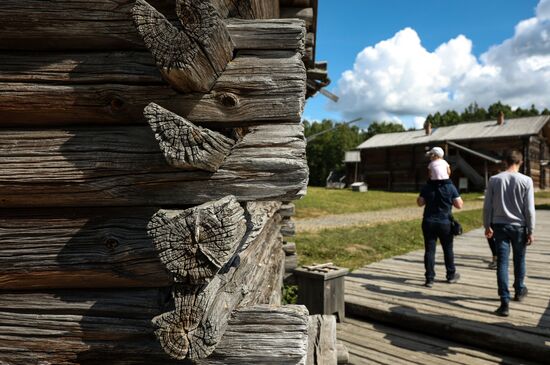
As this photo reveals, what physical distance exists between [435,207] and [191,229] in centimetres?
460

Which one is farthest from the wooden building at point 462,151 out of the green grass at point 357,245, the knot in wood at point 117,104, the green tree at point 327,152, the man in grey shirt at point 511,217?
the knot in wood at point 117,104

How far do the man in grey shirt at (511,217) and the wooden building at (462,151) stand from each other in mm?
25086

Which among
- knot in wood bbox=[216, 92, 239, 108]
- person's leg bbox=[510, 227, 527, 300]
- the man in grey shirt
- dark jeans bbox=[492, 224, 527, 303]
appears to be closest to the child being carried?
the man in grey shirt

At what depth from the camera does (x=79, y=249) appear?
1947 millimetres

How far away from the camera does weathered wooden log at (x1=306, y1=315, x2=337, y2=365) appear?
9.47 ft

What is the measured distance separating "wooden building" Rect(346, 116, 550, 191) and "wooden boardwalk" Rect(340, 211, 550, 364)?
23425 millimetres

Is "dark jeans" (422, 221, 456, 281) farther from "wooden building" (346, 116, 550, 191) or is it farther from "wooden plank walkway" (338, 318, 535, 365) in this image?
"wooden building" (346, 116, 550, 191)

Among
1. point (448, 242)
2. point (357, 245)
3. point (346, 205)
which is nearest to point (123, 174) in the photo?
point (448, 242)

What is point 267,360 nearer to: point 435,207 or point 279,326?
point 279,326

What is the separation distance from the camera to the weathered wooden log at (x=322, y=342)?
2.89 meters

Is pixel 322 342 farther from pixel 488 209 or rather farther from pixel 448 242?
pixel 448 242

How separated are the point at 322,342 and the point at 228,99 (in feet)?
7.44

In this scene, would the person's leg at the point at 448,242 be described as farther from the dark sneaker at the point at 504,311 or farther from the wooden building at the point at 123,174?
the wooden building at the point at 123,174

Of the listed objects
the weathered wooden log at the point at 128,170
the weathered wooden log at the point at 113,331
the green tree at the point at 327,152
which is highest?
the green tree at the point at 327,152
